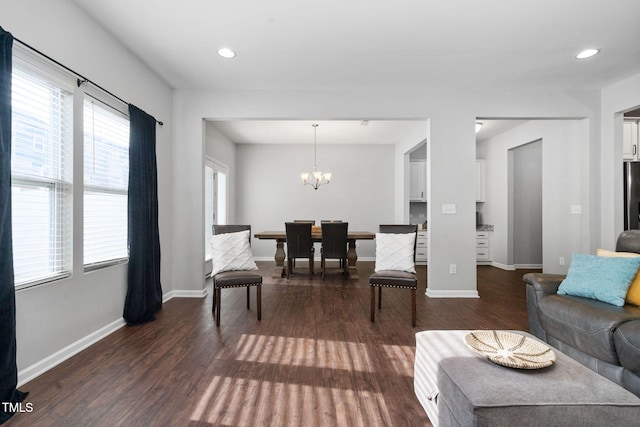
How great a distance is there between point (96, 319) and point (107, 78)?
2200 millimetres

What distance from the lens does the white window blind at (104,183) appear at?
267 centimetres

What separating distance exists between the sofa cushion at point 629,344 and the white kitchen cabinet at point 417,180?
5.40m

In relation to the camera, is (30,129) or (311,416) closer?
(311,416)

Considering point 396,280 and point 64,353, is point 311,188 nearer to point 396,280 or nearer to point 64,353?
point 396,280

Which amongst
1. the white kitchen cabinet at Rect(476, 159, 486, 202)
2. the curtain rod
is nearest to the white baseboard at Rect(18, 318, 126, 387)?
the curtain rod

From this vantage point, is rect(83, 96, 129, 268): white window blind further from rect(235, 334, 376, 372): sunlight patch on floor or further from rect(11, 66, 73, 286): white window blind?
rect(235, 334, 376, 372): sunlight patch on floor

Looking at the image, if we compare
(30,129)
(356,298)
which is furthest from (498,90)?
(30,129)

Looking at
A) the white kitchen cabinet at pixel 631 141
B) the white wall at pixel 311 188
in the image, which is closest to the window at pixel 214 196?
the white wall at pixel 311 188

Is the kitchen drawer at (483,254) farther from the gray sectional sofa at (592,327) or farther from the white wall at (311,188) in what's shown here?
the gray sectional sofa at (592,327)

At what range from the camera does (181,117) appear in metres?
4.13

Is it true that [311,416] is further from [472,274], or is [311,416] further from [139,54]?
[139,54]

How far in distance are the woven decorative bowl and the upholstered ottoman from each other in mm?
32

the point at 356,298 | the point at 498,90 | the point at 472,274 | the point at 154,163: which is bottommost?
the point at 356,298

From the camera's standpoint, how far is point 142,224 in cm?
321
